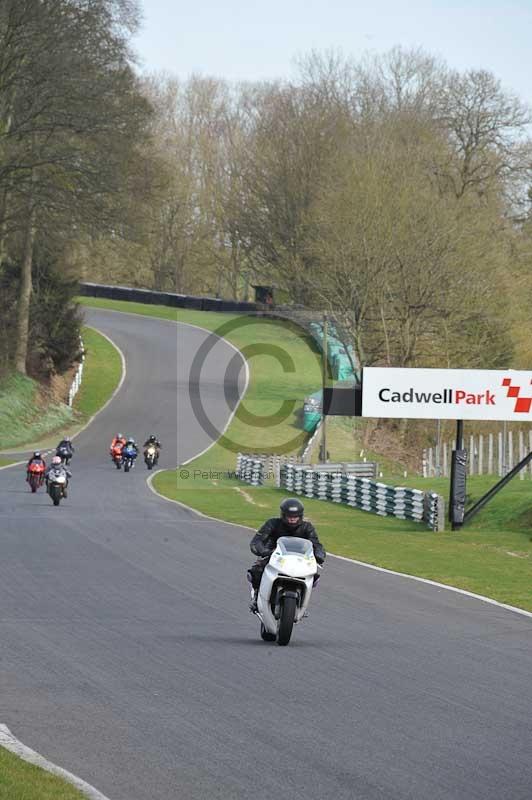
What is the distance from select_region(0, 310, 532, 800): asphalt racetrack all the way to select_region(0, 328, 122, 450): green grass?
3368 centimetres

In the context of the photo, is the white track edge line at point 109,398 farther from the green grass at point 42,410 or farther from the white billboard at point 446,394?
the white billboard at point 446,394

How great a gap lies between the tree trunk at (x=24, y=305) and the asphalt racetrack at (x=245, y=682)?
39.3 m

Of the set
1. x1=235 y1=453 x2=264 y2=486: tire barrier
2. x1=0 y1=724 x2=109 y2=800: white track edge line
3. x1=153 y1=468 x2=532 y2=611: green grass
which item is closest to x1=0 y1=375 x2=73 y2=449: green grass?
x1=235 y1=453 x2=264 y2=486: tire barrier

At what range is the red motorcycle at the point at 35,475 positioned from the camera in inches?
1420

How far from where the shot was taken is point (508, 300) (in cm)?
6103

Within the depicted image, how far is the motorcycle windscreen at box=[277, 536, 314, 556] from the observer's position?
1301 centimetres

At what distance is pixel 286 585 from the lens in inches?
505

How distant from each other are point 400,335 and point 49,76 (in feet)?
71.1

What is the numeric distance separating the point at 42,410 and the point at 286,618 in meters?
49.4

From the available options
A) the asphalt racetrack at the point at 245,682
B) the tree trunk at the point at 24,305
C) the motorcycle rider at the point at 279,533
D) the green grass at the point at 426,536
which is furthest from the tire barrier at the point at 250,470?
the motorcycle rider at the point at 279,533

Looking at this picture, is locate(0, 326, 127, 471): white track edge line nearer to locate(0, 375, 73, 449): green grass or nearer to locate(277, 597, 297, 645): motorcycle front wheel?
locate(0, 375, 73, 449): green grass

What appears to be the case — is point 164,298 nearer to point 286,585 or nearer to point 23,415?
point 23,415

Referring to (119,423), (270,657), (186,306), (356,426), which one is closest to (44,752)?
(270,657)

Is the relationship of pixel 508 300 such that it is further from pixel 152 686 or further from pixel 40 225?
pixel 152 686
